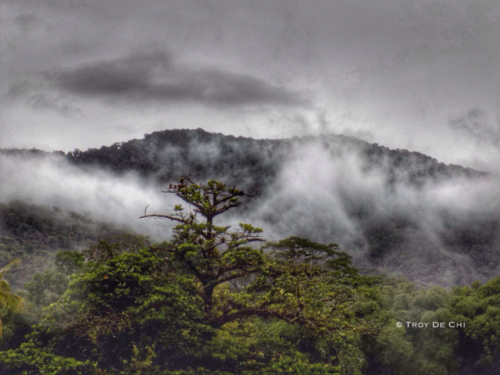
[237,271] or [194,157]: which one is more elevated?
[194,157]

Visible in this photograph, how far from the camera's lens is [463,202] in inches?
7160

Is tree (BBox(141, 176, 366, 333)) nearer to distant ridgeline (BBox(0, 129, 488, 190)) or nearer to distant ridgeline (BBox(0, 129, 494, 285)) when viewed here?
distant ridgeline (BBox(0, 129, 494, 285))

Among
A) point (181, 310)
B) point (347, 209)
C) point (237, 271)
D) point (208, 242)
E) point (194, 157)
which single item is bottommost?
point (347, 209)

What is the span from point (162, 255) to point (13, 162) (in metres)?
148

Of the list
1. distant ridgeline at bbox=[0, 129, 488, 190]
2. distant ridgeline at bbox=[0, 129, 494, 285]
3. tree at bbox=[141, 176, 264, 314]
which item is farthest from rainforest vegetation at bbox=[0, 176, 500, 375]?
distant ridgeline at bbox=[0, 129, 488, 190]

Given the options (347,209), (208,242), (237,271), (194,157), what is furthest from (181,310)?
(347,209)

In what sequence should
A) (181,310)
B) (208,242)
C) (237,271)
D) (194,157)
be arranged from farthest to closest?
1. (194,157)
2. (237,271)
3. (181,310)
4. (208,242)

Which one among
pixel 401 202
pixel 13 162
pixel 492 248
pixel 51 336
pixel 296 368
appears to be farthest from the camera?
pixel 401 202

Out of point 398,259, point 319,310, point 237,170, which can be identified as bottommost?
point 398,259

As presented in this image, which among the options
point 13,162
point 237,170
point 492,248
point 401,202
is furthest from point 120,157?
point 492,248

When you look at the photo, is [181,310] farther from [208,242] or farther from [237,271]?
[208,242]

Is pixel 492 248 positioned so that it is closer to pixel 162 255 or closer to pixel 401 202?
pixel 401 202

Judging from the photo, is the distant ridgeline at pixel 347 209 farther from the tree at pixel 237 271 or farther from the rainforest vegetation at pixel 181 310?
the tree at pixel 237 271

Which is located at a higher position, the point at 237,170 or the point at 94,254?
the point at 237,170
